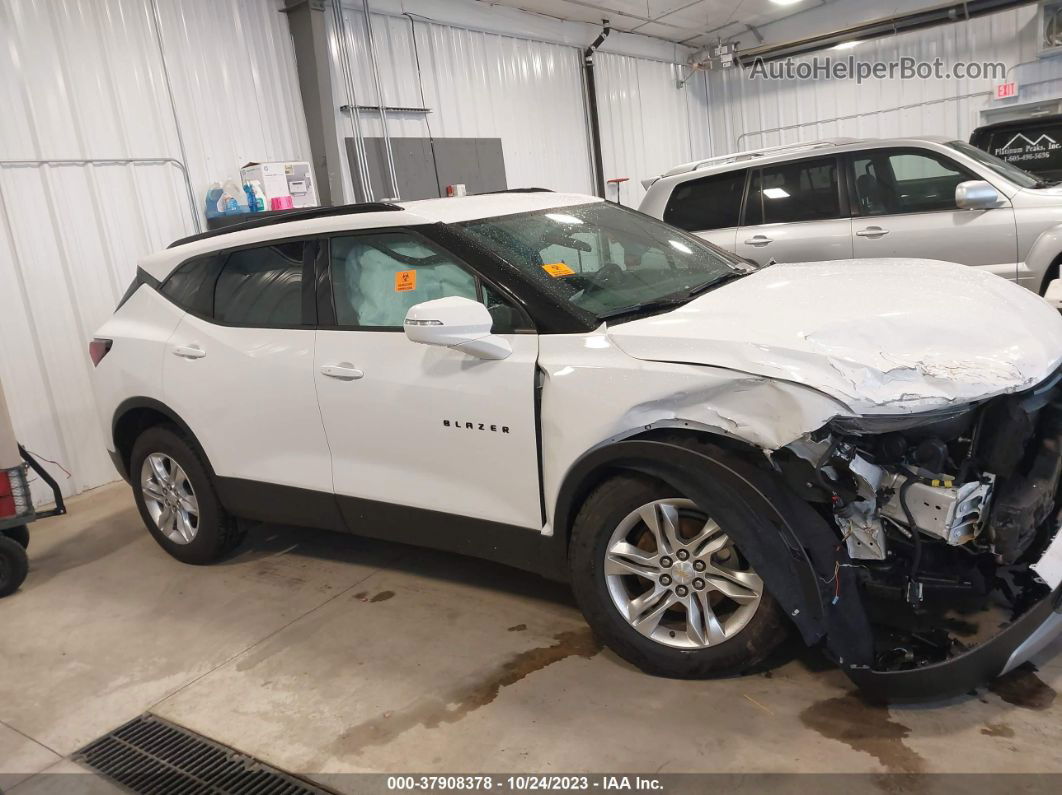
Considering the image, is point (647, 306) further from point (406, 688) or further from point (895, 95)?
point (895, 95)

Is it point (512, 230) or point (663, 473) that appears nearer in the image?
point (663, 473)

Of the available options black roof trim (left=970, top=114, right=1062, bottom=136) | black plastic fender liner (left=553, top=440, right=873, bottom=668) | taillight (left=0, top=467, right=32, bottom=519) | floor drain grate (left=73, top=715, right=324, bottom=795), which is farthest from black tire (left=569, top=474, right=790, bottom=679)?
black roof trim (left=970, top=114, right=1062, bottom=136)

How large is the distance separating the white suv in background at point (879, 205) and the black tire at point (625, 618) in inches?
157

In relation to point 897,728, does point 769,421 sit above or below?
above

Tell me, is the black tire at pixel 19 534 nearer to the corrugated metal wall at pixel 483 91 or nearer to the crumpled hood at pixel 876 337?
the crumpled hood at pixel 876 337

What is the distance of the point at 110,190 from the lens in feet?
19.6

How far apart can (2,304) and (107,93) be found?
1791 millimetres

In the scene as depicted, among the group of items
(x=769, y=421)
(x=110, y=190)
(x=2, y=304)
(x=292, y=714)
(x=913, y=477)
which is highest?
(x=110, y=190)

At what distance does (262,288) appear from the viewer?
363 cm

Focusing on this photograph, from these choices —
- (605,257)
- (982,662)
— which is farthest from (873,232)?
(982,662)

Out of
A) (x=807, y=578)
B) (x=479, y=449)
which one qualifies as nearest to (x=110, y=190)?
(x=479, y=449)

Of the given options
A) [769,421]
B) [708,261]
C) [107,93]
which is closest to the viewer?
[769,421]

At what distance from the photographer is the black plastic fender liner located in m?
2.28

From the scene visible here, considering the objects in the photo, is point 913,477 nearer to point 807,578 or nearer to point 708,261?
point 807,578
